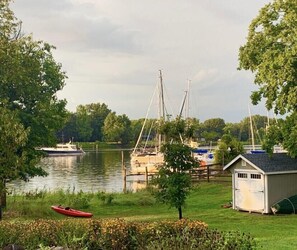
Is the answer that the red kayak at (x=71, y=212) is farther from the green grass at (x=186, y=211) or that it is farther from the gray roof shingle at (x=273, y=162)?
the gray roof shingle at (x=273, y=162)

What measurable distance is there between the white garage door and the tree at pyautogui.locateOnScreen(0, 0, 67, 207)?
40.7 feet

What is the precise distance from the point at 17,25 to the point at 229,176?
2260cm

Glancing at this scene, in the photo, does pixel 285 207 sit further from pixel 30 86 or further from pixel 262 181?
pixel 30 86

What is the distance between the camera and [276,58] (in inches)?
1080

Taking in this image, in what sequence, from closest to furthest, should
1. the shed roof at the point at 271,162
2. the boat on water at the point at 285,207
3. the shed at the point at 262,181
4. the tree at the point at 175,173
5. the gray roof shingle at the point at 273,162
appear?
the tree at the point at 175,173 < the boat on water at the point at 285,207 < the shed at the point at 262,181 < the shed roof at the point at 271,162 < the gray roof shingle at the point at 273,162

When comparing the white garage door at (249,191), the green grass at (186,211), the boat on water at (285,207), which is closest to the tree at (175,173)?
the green grass at (186,211)

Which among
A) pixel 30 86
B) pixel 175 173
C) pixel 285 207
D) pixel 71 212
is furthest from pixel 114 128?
pixel 175 173

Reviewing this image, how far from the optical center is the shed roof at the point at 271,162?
27844mm

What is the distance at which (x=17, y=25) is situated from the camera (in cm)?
3241

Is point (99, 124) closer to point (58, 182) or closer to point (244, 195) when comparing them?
point (58, 182)

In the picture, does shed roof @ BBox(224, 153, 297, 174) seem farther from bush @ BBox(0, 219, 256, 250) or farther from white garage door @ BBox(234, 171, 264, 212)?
bush @ BBox(0, 219, 256, 250)

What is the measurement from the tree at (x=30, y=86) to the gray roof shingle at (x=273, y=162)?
13.0 meters

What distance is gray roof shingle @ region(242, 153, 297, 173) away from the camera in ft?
91.7

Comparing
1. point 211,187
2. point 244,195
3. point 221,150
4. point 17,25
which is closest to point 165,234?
point 244,195
